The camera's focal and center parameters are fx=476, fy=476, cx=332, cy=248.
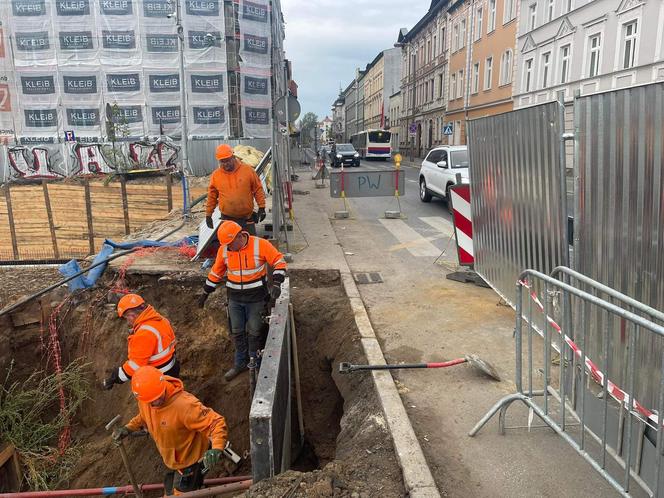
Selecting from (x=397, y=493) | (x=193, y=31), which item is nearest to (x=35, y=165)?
(x=193, y=31)

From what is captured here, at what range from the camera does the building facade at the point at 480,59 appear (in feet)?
91.7

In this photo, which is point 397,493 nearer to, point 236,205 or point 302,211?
point 236,205

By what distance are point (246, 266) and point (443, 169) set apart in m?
9.58

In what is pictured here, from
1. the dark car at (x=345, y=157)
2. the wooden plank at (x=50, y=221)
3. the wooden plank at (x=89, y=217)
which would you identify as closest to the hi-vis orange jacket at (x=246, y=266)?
the wooden plank at (x=89, y=217)

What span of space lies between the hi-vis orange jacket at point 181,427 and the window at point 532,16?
88.9 ft

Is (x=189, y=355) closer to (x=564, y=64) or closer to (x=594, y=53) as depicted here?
(x=594, y=53)

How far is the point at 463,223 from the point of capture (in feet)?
21.1

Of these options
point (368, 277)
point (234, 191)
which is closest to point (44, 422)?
point (234, 191)

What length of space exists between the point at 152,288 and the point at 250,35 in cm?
2144

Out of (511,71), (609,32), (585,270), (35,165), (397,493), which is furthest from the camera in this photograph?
(511,71)

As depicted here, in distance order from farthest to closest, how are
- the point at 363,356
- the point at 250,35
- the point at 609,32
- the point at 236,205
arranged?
the point at 250,35
the point at 609,32
the point at 236,205
the point at 363,356

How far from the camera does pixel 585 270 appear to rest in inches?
124

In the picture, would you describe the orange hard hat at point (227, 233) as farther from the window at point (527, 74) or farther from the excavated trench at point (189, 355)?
the window at point (527, 74)

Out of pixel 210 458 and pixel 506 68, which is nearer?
pixel 210 458
